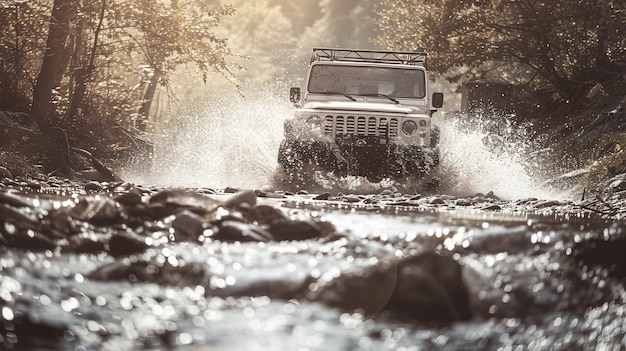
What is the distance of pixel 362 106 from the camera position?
11.4 metres

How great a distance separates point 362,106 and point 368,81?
0.75 m

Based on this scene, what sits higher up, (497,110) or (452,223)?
(497,110)

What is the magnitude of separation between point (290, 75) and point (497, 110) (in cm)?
3674

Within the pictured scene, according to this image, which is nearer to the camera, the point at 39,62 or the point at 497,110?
the point at 39,62

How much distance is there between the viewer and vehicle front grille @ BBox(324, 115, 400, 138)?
11125mm

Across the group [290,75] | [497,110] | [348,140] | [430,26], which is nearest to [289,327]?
[348,140]

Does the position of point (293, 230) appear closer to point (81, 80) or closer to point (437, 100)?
point (437, 100)

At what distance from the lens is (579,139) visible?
50.8ft

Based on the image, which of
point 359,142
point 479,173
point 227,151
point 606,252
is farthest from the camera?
point 227,151

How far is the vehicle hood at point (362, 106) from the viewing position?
1121cm

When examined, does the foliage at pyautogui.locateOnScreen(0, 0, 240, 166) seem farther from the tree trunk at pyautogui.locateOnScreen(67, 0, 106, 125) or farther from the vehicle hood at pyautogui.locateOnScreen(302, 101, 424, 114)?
the vehicle hood at pyautogui.locateOnScreen(302, 101, 424, 114)

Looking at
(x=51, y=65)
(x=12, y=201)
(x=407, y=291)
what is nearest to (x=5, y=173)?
(x=51, y=65)

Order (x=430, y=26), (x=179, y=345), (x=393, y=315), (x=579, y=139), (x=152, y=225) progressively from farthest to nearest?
(x=430, y=26) < (x=579, y=139) < (x=152, y=225) < (x=393, y=315) < (x=179, y=345)

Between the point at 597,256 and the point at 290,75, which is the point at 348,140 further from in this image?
the point at 290,75
